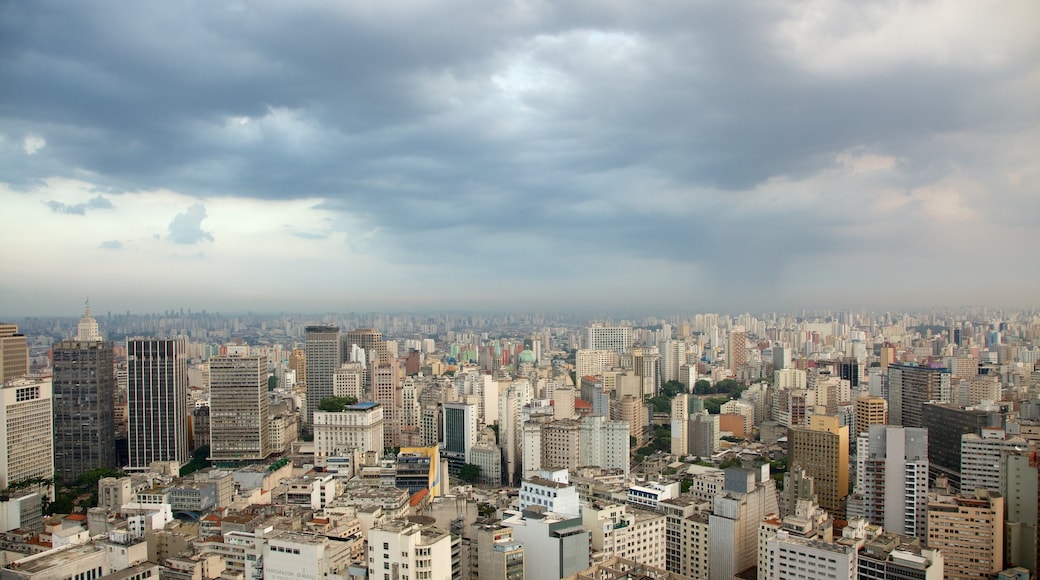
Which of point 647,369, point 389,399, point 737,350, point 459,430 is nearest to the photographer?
point 459,430

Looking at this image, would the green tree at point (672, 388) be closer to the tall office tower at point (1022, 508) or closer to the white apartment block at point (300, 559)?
the tall office tower at point (1022, 508)

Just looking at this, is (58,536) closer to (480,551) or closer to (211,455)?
(480,551)

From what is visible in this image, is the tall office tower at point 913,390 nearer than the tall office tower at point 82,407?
No

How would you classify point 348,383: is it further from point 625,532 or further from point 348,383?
point 625,532

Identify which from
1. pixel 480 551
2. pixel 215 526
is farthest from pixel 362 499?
pixel 480 551

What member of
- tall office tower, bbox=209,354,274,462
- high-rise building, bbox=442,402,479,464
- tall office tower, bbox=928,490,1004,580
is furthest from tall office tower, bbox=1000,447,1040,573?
tall office tower, bbox=209,354,274,462

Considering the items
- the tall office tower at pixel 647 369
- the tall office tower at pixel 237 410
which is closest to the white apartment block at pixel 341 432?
the tall office tower at pixel 237 410

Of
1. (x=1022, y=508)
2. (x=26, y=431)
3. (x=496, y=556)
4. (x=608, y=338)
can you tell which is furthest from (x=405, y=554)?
(x=608, y=338)
